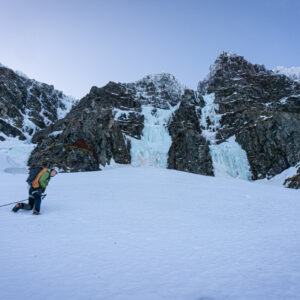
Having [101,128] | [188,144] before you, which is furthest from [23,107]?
[188,144]

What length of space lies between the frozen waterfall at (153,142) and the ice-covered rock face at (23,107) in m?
45.6

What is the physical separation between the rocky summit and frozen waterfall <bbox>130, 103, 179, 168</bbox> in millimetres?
300

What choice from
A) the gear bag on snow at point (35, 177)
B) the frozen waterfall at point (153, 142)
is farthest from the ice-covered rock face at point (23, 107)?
the gear bag on snow at point (35, 177)

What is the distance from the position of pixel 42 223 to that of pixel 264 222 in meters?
6.34

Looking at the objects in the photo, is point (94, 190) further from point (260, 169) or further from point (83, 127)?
point (260, 169)

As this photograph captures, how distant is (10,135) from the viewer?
2886 inches

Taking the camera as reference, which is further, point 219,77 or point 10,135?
point 219,77

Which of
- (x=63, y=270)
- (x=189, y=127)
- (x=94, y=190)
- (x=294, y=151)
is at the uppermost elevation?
(x=189, y=127)

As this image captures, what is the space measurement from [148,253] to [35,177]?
186 inches

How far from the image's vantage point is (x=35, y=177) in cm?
655

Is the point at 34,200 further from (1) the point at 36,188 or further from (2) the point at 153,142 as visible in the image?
(2) the point at 153,142

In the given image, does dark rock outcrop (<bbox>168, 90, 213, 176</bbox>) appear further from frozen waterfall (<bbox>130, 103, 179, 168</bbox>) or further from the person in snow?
the person in snow

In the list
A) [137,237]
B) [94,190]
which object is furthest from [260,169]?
[137,237]

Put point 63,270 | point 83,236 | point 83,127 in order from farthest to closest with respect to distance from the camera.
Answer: point 83,127 < point 83,236 < point 63,270
